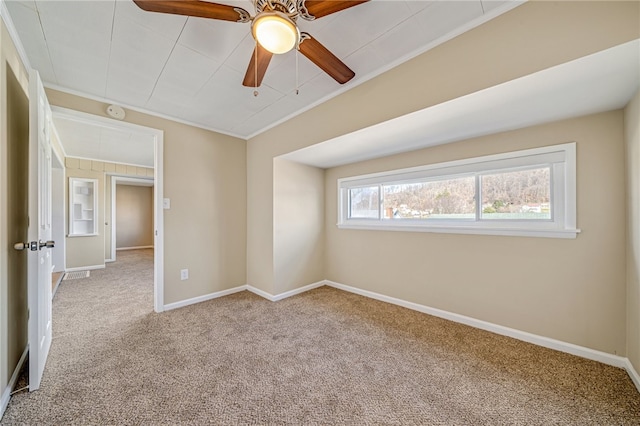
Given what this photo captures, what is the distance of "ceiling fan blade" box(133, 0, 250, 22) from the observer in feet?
3.66

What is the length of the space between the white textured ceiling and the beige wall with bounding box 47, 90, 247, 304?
1.84ft

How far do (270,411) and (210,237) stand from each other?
7.89 ft

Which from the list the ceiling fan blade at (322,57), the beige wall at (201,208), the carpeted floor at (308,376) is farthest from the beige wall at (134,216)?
the ceiling fan blade at (322,57)

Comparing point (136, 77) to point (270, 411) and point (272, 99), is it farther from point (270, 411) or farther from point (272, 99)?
point (270, 411)

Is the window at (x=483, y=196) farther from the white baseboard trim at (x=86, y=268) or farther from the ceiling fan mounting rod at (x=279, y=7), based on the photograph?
the white baseboard trim at (x=86, y=268)

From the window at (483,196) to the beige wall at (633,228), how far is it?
10.9 inches

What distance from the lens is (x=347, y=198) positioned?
12.2ft

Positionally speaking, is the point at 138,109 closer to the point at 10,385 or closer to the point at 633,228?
the point at 10,385

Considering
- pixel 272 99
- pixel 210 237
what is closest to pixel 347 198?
pixel 272 99

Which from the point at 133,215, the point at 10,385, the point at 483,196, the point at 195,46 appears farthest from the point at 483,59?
the point at 133,215

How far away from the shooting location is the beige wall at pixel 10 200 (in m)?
1.43

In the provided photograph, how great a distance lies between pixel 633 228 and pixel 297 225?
308cm

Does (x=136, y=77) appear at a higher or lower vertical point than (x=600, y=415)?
higher

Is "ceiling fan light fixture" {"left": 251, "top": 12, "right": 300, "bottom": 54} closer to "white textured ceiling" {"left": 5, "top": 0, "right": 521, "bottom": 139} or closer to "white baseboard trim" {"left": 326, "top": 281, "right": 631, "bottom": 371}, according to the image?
"white textured ceiling" {"left": 5, "top": 0, "right": 521, "bottom": 139}
